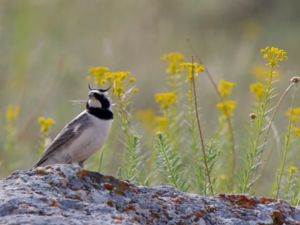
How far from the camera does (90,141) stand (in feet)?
20.2

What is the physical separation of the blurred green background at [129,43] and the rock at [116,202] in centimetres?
593

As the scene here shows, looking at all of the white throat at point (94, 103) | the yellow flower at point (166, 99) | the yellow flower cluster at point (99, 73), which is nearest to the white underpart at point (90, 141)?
the white throat at point (94, 103)

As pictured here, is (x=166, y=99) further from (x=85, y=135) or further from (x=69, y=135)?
(x=85, y=135)

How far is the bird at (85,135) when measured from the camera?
617 centimetres

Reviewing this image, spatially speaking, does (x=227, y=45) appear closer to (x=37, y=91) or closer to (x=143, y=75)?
(x=143, y=75)

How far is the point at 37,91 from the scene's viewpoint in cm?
1338

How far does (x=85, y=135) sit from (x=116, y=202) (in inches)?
59.5

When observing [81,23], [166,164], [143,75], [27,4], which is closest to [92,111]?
[166,164]

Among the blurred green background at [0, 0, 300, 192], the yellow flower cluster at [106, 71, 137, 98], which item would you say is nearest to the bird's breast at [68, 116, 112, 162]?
the yellow flower cluster at [106, 71, 137, 98]

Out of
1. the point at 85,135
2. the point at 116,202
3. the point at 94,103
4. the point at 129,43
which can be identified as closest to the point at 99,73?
the point at 94,103

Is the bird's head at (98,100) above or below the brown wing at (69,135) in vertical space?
above

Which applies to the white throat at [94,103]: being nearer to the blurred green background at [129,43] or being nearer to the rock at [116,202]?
the rock at [116,202]

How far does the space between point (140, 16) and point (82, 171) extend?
11976 mm

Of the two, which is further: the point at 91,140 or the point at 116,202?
the point at 91,140
